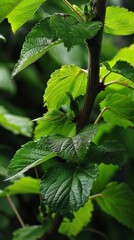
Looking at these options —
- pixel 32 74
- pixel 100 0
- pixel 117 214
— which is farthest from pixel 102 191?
pixel 32 74

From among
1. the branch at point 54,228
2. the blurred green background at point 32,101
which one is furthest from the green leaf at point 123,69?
the blurred green background at point 32,101

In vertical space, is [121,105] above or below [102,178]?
above

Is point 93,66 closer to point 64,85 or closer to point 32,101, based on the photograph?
point 64,85

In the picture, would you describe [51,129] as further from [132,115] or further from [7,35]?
[7,35]

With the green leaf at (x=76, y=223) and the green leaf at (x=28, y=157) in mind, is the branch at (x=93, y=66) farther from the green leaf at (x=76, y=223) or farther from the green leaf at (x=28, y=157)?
the green leaf at (x=76, y=223)

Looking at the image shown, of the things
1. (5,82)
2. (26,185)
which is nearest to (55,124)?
(26,185)
